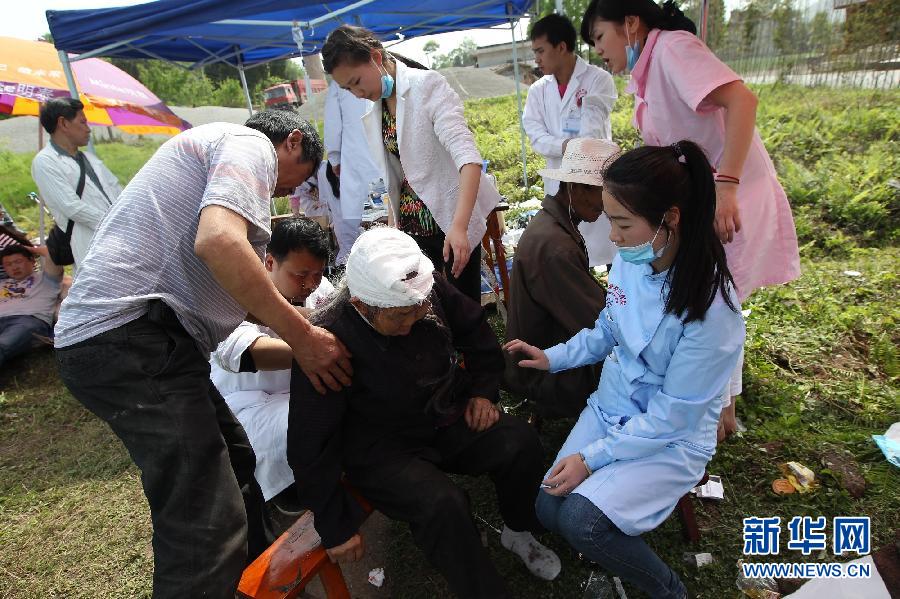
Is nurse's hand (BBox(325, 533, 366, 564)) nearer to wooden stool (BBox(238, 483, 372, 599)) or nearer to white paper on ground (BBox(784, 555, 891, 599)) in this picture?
wooden stool (BBox(238, 483, 372, 599))

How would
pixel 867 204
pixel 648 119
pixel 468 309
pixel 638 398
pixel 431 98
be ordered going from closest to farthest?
pixel 638 398
pixel 468 309
pixel 648 119
pixel 431 98
pixel 867 204

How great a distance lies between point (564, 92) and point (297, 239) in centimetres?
285

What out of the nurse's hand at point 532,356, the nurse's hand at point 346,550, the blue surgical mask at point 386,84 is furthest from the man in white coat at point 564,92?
the nurse's hand at point 346,550

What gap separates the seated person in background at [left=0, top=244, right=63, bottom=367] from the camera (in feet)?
16.3

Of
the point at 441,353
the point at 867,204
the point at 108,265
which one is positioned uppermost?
the point at 108,265

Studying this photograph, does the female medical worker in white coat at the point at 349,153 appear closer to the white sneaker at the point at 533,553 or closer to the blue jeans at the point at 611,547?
the white sneaker at the point at 533,553

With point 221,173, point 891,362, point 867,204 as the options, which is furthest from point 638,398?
point 867,204

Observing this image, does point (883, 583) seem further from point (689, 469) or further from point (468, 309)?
point (468, 309)

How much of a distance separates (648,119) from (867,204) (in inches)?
167

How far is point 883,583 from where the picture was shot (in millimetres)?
1916

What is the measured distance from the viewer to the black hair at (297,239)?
2375 mm

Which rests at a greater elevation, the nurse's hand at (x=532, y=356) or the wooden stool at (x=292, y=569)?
the nurse's hand at (x=532, y=356)

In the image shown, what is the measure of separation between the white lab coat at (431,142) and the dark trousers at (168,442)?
64.8 inches

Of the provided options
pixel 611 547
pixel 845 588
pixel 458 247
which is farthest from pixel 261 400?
pixel 845 588
